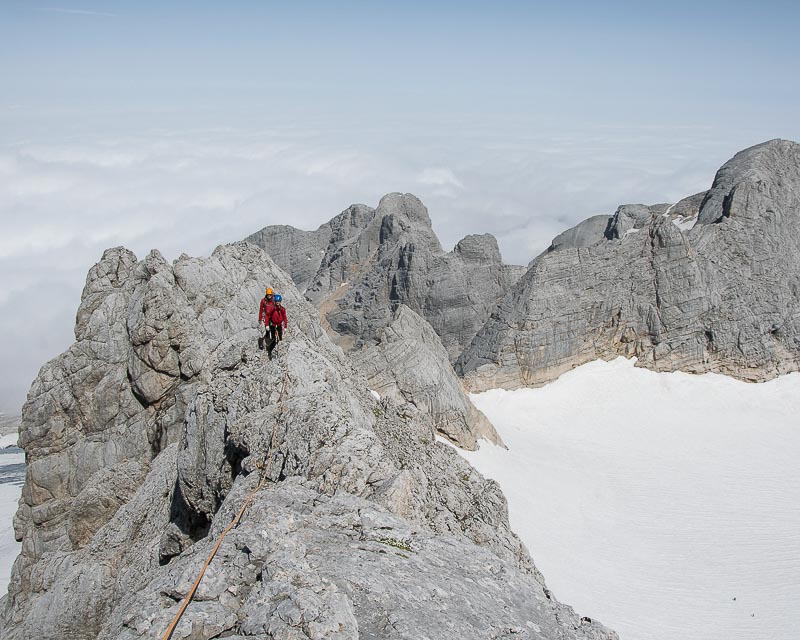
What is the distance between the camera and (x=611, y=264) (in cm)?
4500

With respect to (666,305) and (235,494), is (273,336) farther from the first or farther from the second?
(666,305)

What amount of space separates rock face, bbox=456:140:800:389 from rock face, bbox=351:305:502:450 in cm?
702

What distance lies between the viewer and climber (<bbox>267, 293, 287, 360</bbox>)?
1606 centimetres

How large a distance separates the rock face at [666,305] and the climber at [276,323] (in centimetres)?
2694

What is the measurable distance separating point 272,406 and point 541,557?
16.2 metres

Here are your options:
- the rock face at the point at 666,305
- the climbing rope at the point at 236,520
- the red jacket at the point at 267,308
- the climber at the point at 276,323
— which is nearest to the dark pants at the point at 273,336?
the climber at the point at 276,323

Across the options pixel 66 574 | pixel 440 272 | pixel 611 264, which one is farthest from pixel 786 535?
pixel 440 272

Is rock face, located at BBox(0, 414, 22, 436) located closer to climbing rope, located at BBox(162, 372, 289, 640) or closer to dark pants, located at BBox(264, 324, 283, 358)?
dark pants, located at BBox(264, 324, 283, 358)

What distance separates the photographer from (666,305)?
43781mm

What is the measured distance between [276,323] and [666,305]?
3356cm

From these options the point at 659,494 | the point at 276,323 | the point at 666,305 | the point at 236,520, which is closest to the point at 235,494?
the point at 236,520

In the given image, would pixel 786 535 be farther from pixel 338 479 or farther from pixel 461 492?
pixel 338 479

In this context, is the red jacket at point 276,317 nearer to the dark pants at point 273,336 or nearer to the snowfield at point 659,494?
the dark pants at point 273,336

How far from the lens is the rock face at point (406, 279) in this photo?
62406 millimetres
